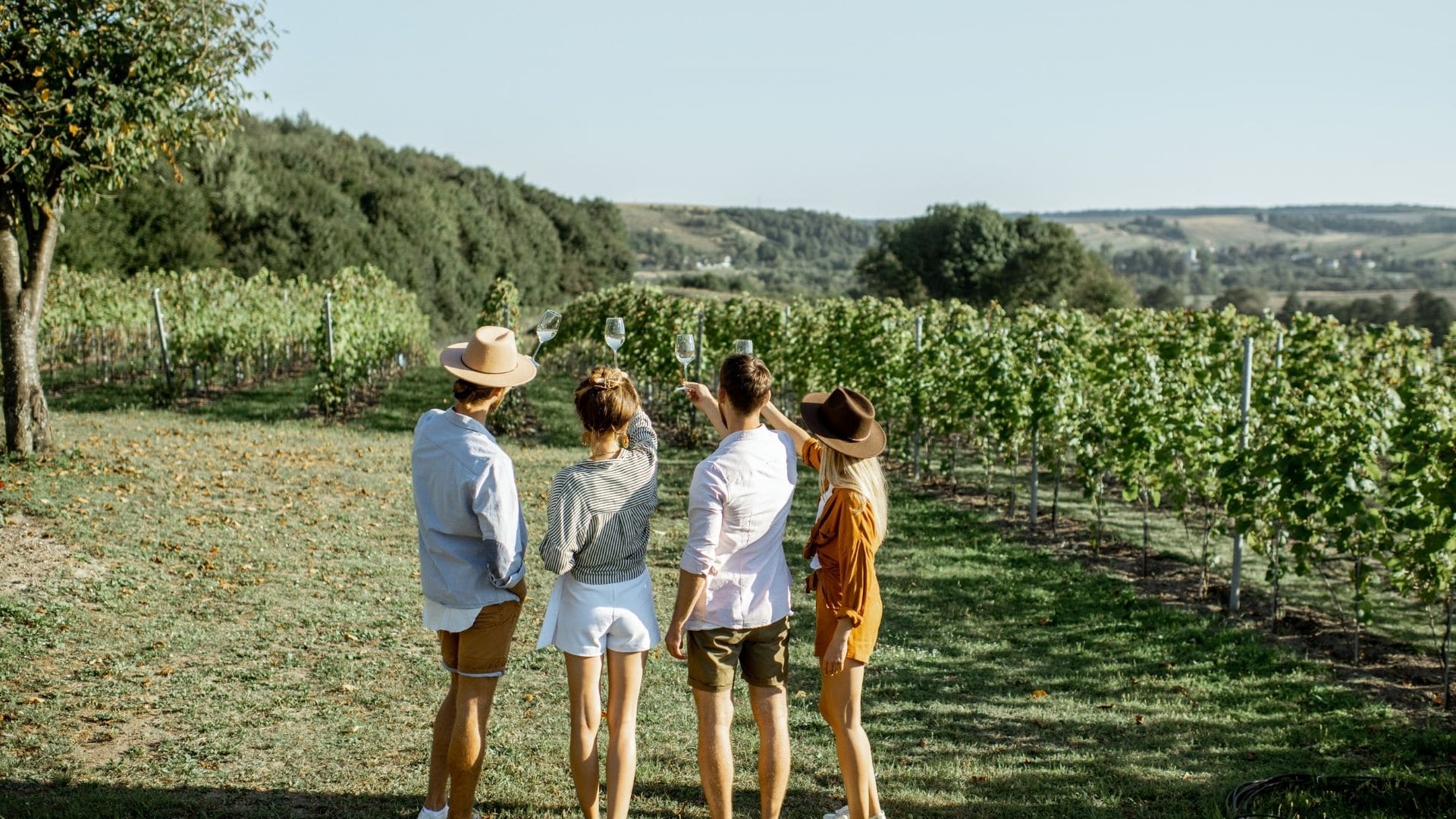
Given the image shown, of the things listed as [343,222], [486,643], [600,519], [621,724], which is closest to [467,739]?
Result: [486,643]

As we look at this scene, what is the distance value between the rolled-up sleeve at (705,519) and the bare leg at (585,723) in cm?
49

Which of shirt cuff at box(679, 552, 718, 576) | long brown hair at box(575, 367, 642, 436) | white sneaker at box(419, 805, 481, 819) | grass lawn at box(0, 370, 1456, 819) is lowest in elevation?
grass lawn at box(0, 370, 1456, 819)

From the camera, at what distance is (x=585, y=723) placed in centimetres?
354

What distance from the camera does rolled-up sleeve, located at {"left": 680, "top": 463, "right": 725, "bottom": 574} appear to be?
134 inches

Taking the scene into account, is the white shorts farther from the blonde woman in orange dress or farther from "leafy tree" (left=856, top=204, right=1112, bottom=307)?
"leafy tree" (left=856, top=204, right=1112, bottom=307)

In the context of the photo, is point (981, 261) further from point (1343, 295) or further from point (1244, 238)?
point (1244, 238)

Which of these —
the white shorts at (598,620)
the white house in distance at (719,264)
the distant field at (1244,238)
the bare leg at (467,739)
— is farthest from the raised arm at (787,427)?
the white house in distance at (719,264)

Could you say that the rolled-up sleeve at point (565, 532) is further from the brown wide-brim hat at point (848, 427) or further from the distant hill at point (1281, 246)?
the distant hill at point (1281, 246)

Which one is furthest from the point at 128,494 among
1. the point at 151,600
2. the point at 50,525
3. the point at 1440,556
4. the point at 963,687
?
the point at 1440,556

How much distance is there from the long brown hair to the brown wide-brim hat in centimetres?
60

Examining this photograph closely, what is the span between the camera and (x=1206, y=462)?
7.72m

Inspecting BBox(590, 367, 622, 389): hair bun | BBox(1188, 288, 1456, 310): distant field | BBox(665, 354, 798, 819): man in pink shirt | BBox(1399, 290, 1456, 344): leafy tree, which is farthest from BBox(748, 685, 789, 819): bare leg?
BBox(1188, 288, 1456, 310): distant field

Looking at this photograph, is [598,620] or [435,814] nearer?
[598,620]

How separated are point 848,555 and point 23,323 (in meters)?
8.37
